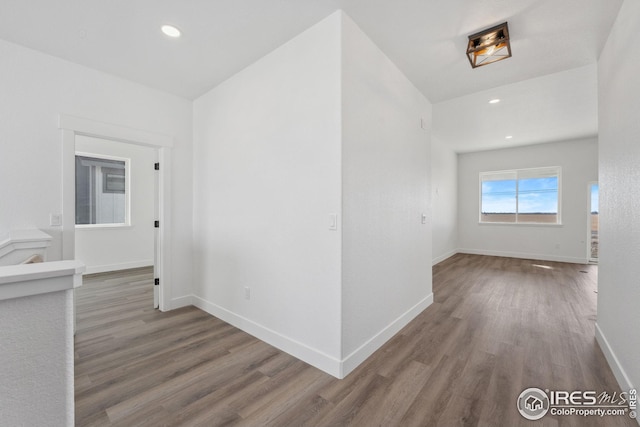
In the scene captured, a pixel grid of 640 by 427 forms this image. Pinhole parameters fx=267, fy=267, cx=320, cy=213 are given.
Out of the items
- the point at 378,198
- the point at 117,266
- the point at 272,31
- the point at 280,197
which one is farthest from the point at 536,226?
the point at 117,266

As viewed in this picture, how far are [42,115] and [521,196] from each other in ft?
30.7

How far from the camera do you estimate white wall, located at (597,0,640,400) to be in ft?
5.66

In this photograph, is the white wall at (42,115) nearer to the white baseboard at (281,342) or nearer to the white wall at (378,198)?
the white baseboard at (281,342)

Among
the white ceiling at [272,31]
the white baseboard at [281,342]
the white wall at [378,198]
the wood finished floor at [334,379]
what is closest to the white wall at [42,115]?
the white ceiling at [272,31]

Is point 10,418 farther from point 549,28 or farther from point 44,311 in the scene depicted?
point 549,28

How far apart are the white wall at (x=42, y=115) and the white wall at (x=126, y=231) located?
2.07m

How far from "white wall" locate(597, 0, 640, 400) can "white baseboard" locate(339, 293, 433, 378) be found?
1.59m

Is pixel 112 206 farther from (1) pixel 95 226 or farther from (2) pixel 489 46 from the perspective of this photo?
(2) pixel 489 46

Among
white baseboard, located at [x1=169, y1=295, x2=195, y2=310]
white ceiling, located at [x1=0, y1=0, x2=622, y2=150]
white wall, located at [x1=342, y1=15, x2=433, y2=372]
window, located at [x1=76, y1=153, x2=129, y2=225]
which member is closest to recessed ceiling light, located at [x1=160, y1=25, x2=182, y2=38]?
white ceiling, located at [x1=0, y1=0, x2=622, y2=150]

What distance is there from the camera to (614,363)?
80.7 inches

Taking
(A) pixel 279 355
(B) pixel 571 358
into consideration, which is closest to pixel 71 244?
(A) pixel 279 355

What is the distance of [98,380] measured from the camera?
1.99 meters

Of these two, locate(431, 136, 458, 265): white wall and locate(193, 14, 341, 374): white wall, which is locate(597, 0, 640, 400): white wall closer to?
locate(193, 14, 341, 374): white wall

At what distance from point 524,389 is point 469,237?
262 inches
